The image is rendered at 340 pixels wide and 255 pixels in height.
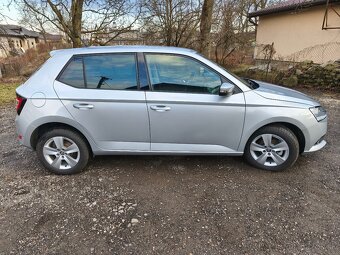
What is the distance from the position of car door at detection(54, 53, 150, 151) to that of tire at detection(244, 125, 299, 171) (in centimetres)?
148

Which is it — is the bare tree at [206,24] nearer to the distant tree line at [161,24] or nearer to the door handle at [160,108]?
the distant tree line at [161,24]

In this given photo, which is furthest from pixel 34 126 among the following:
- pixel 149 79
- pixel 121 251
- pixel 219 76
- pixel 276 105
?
pixel 276 105

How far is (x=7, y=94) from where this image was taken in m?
9.09

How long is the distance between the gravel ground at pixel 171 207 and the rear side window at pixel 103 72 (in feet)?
4.07

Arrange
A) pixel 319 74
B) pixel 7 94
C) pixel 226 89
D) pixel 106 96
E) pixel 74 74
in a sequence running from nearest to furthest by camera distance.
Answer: pixel 226 89 → pixel 106 96 → pixel 74 74 → pixel 319 74 → pixel 7 94

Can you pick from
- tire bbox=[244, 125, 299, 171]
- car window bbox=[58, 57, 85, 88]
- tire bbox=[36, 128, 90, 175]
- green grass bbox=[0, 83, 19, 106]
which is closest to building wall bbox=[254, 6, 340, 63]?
tire bbox=[244, 125, 299, 171]

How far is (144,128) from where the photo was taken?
3.28m

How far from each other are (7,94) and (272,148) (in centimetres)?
946

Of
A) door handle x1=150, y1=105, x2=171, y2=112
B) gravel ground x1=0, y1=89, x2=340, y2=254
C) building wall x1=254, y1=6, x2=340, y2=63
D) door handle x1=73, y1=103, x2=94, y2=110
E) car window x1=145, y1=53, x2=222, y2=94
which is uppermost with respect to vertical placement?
building wall x1=254, y1=6, x2=340, y2=63

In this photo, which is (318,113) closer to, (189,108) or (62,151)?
(189,108)

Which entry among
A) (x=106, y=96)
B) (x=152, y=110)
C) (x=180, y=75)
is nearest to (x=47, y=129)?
(x=106, y=96)

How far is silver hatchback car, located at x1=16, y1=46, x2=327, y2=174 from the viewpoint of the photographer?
3178mm

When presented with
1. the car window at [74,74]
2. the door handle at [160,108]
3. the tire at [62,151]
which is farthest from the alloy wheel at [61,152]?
the door handle at [160,108]

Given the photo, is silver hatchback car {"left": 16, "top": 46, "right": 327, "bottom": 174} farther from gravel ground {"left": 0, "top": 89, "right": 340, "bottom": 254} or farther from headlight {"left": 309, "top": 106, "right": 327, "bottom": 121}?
gravel ground {"left": 0, "top": 89, "right": 340, "bottom": 254}
